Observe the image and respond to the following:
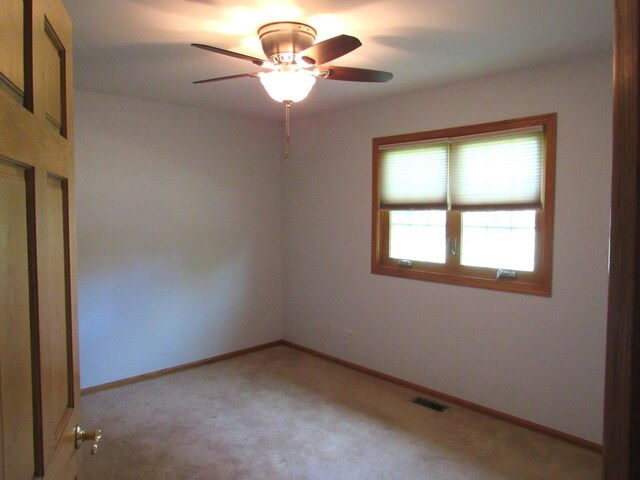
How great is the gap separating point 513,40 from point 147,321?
3693 mm

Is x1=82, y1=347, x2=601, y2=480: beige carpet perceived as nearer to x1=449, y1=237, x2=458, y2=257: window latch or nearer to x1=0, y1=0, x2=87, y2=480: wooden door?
x1=449, y1=237, x2=458, y2=257: window latch

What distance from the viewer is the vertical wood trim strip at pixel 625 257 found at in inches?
17.8

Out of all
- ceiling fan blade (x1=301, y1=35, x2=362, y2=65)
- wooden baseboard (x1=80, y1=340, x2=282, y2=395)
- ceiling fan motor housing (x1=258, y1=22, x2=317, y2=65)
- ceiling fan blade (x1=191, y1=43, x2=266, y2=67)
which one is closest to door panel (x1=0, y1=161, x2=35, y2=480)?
ceiling fan blade (x1=191, y1=43, x2=266, y2=67)

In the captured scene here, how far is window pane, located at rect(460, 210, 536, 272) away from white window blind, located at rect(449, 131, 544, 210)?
0.12 metres

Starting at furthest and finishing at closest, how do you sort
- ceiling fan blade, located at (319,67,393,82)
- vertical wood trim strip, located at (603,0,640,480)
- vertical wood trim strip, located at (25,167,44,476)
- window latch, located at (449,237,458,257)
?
window latch, located at (449,237,458,257) < ceiling fan blade, located at (319,67,393,82) < vertical wood trim strip, located at (25,167,44,476) < vertical wood trim strip, located at (603,0,640,480)

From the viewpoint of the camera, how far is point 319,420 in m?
3.28

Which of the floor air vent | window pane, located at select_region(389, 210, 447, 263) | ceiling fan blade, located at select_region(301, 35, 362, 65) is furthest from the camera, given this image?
window pane, located at select_region(389, 210, 447, 263)

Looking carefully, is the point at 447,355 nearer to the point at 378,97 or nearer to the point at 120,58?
the point at 378,97

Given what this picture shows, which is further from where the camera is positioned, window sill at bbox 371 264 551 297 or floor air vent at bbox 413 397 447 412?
floor air vent at bbox 413 397 447 412

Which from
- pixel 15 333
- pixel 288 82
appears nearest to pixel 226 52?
pixel 288 82

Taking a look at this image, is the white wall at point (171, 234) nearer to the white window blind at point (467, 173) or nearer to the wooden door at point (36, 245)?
the white window blind at point (467, 173)

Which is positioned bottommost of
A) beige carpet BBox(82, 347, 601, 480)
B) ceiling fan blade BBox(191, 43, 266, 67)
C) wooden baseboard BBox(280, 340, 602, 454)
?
beige carpet BBox(82, 347, 601, 480)

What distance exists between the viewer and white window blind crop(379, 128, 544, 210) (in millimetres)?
3113

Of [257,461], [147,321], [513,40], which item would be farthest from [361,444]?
[513,40]
